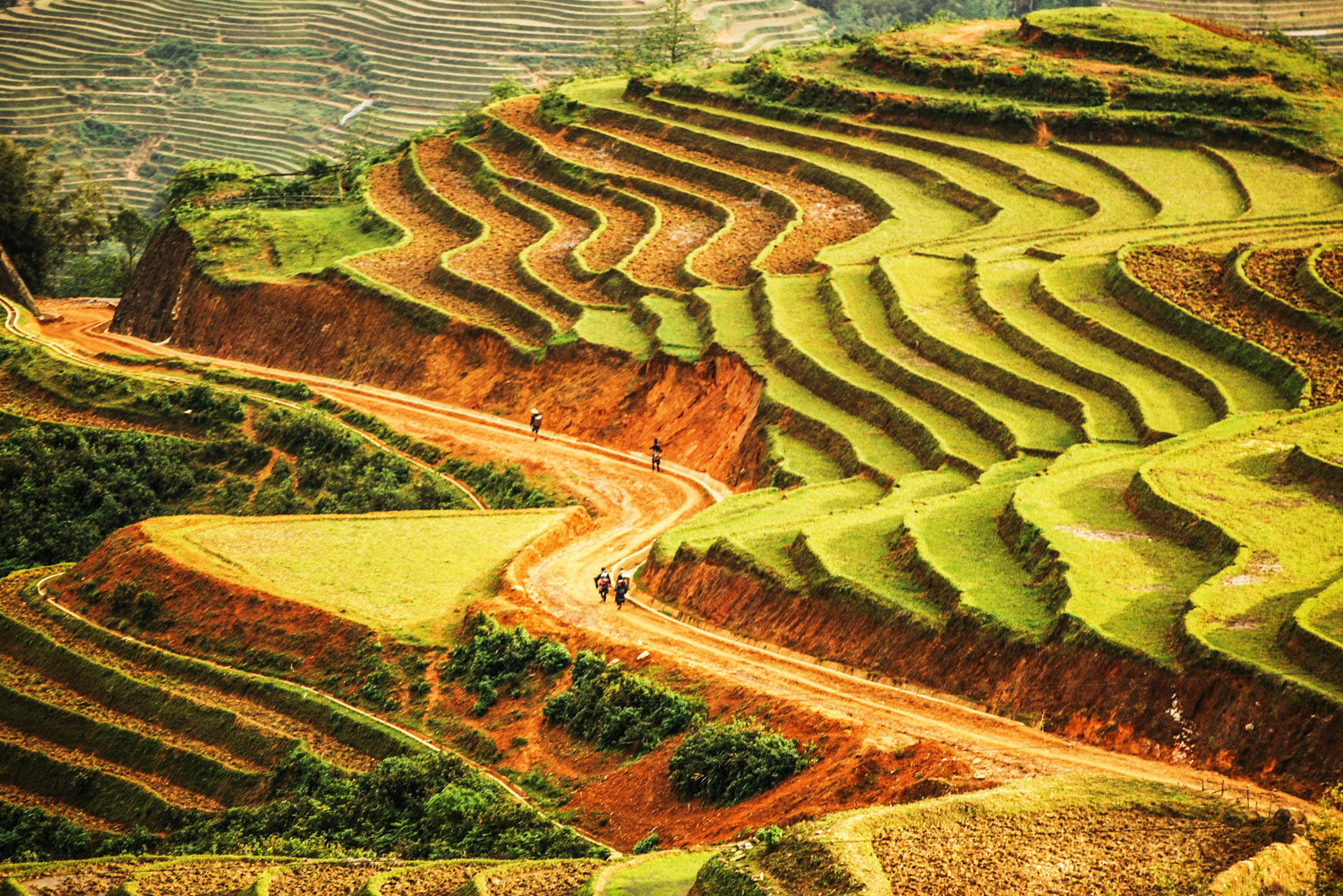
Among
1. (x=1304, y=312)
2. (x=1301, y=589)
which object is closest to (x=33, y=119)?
(x=1304, y=312)

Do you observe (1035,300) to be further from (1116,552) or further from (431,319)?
(431,319)

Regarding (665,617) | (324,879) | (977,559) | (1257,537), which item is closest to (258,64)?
(665,617)

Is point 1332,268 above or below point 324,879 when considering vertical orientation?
above

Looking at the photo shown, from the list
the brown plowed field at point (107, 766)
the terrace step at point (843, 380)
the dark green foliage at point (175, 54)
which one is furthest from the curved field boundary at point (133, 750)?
the dark green foliage at point (175, 54)

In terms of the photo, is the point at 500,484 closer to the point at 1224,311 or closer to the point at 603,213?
the point at 603,213

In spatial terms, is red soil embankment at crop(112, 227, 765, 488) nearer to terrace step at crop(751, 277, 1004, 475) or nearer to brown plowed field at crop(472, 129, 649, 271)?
terrace step at crop(751, 277, 1004, 475)

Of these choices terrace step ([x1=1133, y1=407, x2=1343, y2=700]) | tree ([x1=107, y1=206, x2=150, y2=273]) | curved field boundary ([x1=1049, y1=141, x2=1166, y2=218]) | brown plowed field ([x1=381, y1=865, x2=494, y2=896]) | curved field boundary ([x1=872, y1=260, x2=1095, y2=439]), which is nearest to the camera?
brown plowed field ([x1=381, y1=865, x2=494, y2=896])

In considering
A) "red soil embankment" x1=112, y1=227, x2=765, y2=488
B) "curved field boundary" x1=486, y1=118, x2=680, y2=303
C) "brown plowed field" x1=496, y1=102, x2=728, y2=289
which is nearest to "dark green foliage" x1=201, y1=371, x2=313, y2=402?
"red soil embankment" x1=112, y1=227, x2=765, y2=488
